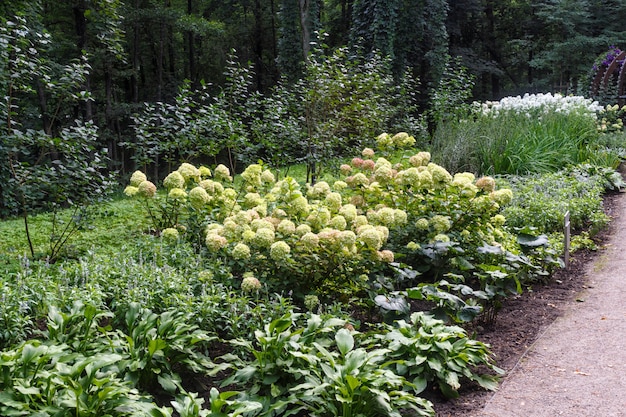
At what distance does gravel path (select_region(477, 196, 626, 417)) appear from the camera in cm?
265

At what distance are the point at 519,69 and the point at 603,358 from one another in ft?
85.6

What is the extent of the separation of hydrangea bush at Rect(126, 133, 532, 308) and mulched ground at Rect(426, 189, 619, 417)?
44cm

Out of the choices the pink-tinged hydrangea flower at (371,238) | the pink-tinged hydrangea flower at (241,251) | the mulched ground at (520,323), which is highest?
the pink-tinged hydrangea flower at (371,238)

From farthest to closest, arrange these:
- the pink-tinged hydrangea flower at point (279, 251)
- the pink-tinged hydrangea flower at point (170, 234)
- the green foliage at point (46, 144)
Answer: the green foliage at point (46, 144), the pink-tinged hydrangea flower at point (170, 234), the pink-tinged hydrangea flower at point (279, 251)

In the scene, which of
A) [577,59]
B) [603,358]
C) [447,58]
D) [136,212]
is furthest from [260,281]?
[577,59]

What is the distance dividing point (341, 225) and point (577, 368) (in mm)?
1629

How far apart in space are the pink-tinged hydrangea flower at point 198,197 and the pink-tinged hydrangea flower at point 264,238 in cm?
86

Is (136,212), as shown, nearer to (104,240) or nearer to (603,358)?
(104,240)

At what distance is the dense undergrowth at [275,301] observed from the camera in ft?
7.90

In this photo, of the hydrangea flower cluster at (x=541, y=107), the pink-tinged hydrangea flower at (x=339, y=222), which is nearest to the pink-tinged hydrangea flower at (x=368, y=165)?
the pink-tinged hydrangea flower at (x=339, y=222)

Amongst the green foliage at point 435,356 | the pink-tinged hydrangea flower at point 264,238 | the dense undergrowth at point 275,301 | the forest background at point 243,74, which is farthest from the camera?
the forest background at point 243,74

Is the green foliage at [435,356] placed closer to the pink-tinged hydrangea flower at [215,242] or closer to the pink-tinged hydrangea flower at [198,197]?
the pink-tinged hydrangea flower at [215,242]

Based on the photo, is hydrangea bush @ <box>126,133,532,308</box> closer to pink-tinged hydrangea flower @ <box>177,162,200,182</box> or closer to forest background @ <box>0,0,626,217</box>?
pink-tinged hydrangea flower @ <box>177,162,200,182</box>

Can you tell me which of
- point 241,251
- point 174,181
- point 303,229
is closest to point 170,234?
point 174,181
